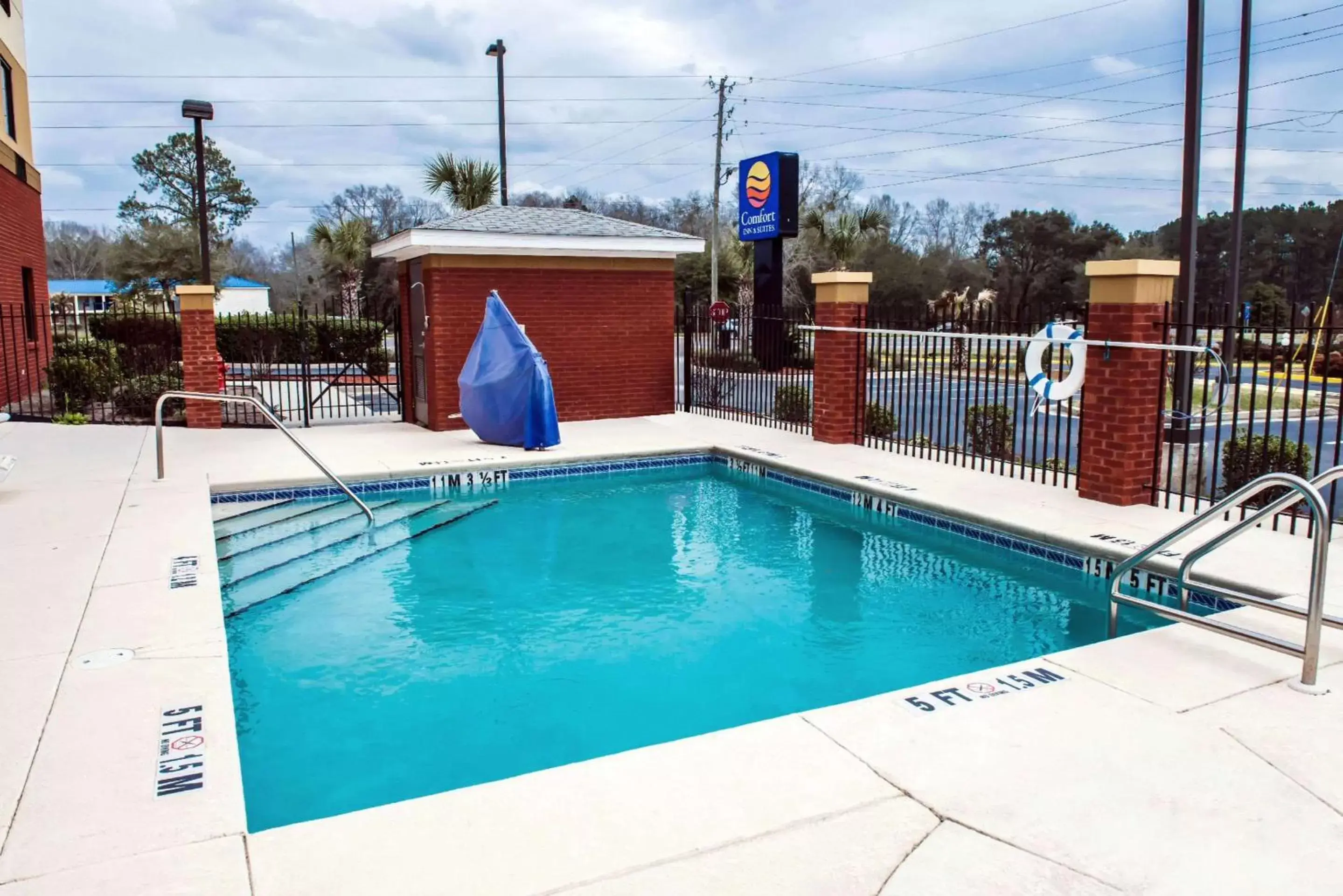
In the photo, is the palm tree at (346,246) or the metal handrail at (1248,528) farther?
the palm tree at (346,246)

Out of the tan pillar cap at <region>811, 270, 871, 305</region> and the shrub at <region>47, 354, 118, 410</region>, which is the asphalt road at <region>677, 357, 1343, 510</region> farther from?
the shrub at <region>47, 354, 118, 410</region>

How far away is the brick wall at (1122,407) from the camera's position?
24.3 feet

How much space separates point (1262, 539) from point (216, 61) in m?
39.8

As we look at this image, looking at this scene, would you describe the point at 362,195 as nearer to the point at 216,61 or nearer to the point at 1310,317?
the point at 216,61

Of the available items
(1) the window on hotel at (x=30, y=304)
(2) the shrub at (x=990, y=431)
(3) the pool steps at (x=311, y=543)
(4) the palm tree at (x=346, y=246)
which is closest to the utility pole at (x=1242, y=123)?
(2) the shrub at (x=990, y=431)

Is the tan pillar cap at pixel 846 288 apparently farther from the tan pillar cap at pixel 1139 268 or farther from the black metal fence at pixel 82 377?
the black metal fence at pixel 82 377

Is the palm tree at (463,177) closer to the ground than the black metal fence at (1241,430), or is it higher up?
higher up

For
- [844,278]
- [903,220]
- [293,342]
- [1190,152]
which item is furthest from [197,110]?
[903,220]

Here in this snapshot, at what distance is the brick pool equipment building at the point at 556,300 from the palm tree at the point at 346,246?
16841 millimetres

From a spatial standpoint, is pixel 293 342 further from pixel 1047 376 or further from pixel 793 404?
pixel 1047 376

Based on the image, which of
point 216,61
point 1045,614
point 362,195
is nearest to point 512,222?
point 1045,614

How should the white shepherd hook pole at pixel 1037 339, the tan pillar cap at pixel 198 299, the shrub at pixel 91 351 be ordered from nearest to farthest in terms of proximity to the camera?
1. the white shepherd hook pole at pixel 1037 339
2. the tan pillar cap at pixel 198 299
3. the shrub at pixel 91 351

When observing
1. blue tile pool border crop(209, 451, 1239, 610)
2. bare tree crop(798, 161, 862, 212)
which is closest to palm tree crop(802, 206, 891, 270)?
bare tree crop(798, 161, 862, 212)

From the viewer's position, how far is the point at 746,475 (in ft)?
34.7
